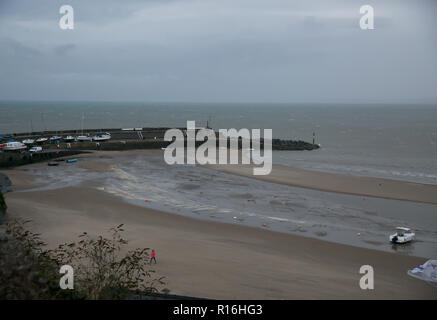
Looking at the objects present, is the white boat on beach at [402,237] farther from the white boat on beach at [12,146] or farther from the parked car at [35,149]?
the white boat on beach at [12,146]

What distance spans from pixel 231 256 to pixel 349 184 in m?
19.5

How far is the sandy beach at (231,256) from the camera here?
43.6 feet

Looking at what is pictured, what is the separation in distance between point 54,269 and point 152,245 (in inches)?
370

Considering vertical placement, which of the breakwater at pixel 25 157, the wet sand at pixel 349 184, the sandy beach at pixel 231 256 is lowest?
the sandy beach at pixel 231 256

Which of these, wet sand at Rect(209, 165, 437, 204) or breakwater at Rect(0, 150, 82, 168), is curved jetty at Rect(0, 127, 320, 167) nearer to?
breakwater at Rect(0, 150, 82, 168)

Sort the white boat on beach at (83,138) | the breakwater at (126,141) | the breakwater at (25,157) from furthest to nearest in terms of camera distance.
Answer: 1. the white boat on beach at (83,138)
2. the breakwater at (126,141)
3. the breakwater at (25,157)

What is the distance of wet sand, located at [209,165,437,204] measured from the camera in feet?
94.9

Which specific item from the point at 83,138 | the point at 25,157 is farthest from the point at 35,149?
the point at 83,138

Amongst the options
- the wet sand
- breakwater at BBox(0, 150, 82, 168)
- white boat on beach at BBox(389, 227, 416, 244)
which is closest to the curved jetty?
breakwater at BBox(0, 150, 82, 168)

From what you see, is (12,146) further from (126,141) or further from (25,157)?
(126,141)

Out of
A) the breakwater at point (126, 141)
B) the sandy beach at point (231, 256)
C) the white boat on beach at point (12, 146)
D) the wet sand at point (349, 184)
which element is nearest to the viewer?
the sandy beach at point (231, 256)

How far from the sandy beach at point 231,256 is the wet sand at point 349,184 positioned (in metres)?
12.8

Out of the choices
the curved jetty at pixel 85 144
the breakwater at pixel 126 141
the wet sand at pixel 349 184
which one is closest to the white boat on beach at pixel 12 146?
the curved jetty at pixel 85 144

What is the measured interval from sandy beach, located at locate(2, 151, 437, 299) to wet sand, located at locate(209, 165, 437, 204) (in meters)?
12.8
